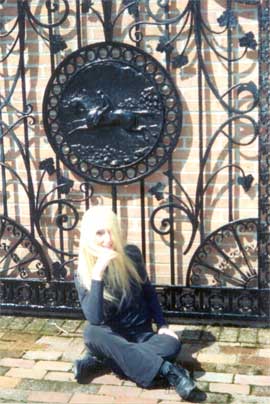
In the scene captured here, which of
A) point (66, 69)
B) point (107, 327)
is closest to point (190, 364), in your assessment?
point (107, 327)

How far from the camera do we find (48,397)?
3.64m

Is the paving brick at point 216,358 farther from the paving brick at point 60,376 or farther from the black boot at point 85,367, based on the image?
the paving brick at point 60,376

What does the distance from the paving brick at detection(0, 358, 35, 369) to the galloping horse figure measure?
1.49 metres

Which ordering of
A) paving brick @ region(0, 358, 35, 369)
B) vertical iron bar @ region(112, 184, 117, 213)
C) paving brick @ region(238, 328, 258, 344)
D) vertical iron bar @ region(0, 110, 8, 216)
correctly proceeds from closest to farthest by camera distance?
paving brick @ region(0, 358, 35, 369) < paving brick @ region(238, 328, 258, 344) < vertical iron bar @ region(112, 184, 117, 213) < vertical iron bar @ region(0, 110, 8, 216)

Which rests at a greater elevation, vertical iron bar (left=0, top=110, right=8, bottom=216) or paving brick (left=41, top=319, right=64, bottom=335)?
vertical iron bar (left=0, top=110, right=8, bottom=216)

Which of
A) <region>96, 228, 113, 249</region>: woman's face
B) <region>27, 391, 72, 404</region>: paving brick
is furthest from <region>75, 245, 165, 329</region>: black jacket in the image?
<region>27, 391, 72, 404</region>: paving brick

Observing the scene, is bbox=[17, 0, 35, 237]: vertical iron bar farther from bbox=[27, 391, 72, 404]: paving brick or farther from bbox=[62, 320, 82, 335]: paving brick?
bbox=[27, 391, 72, 404]: paving brick

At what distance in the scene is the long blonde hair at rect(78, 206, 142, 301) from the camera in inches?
152

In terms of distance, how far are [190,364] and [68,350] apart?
2.45 ft

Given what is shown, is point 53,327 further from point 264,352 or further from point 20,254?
point 264,352

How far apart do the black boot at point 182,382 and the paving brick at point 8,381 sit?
0.80m

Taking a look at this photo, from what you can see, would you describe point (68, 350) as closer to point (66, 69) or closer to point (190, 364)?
point (190, 364)

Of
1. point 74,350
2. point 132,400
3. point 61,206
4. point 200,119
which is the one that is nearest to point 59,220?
point 61,206

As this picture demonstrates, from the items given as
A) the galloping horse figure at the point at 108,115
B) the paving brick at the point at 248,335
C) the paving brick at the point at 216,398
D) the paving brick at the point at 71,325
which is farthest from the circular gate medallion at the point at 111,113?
the paving brick at the point at 216,398
